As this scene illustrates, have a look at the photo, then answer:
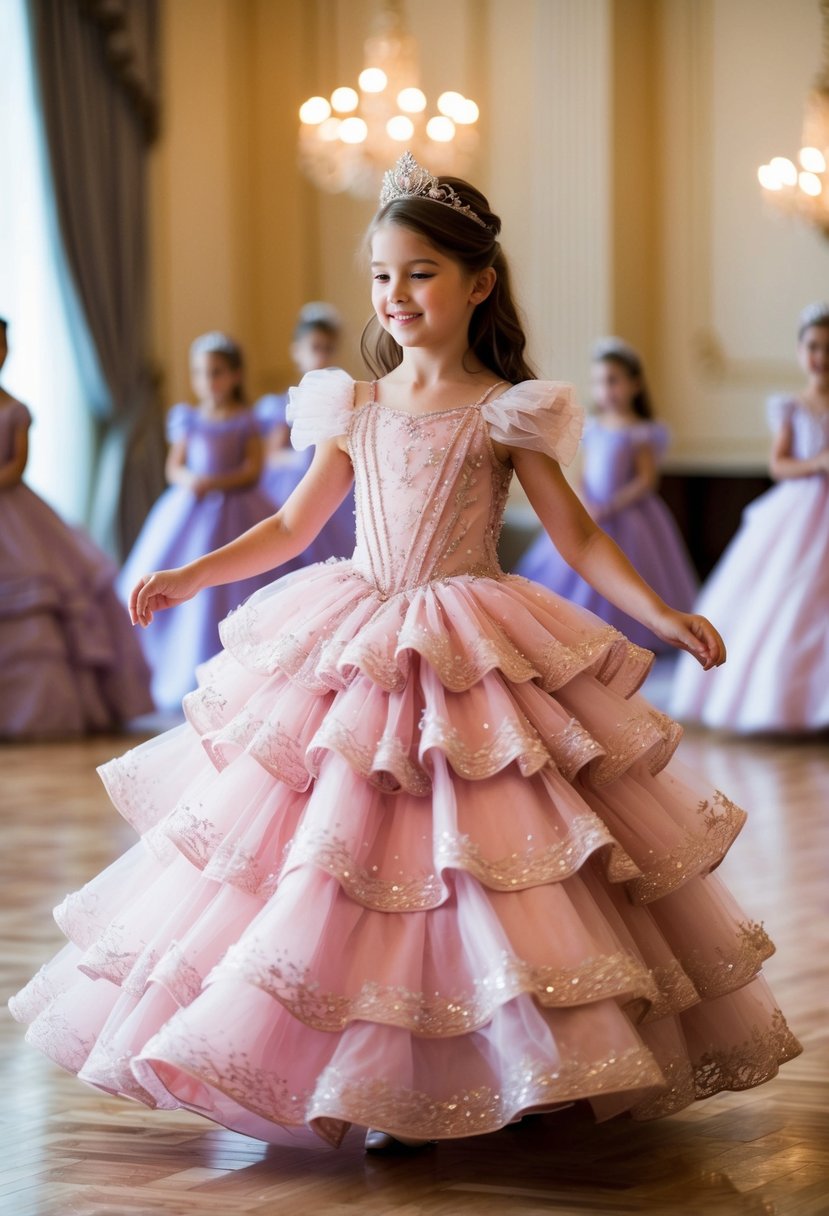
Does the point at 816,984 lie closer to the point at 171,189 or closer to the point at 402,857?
the point at 402,857

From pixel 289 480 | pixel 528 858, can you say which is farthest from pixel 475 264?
pixel 289 480

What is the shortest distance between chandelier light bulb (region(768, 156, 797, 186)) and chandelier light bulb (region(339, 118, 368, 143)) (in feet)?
6.43

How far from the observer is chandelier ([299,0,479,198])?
9.10m

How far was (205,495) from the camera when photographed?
777 cm

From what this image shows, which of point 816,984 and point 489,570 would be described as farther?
point 816,984

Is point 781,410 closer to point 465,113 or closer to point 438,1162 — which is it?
point 465,113

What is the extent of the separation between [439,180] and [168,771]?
0.91 metres

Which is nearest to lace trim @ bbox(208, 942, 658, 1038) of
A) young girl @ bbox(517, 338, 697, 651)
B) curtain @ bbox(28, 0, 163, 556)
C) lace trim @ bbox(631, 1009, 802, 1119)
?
lace trim @ bbox(631, 1009, 802, 1119)

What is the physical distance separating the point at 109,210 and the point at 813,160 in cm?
347

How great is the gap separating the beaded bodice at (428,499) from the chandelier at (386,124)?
21.7 ft

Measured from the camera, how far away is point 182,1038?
7.14ft

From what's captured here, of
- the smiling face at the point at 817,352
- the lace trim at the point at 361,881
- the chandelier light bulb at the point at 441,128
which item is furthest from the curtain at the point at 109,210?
the lace trim at the point at 361,881

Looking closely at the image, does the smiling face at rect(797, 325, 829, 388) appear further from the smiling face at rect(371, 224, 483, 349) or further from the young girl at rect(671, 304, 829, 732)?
the smiling face at rect(371, 224, 483, 349)

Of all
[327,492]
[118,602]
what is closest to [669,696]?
[118,602]
